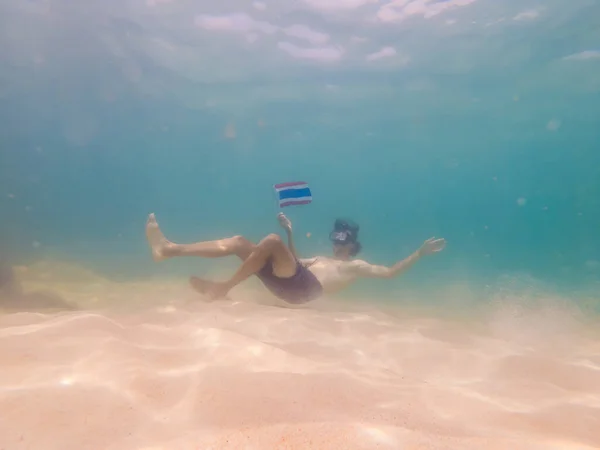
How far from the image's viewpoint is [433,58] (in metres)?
23.6

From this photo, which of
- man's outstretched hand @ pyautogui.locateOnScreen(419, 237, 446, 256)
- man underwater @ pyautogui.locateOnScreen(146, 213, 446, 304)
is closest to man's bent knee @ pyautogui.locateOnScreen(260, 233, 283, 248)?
man underwater @ pyautogui.locateOnScreen(146, 213, 446, 304)

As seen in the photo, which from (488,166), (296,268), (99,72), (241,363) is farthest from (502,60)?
(488,166)

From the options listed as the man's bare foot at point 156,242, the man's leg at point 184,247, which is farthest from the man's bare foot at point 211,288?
the man's bare foot at point 156,242

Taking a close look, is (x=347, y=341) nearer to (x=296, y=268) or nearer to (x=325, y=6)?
(x=296, y=268)

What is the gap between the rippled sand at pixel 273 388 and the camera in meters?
2.38

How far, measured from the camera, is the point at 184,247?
659 centimetres

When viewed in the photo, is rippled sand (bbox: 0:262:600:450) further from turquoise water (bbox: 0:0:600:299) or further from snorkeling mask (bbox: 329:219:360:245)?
turquoise water (bbox: 0:0:600:299)

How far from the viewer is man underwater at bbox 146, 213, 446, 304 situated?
21.8 ft

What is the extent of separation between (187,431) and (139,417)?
15.5 inches

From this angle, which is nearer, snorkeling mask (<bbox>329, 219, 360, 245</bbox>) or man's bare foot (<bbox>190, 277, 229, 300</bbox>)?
man's bare foot (<bbox>190, 277, 229, 300</bbox>)

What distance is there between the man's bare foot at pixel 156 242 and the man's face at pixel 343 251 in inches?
137

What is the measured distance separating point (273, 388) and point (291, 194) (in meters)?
4.84

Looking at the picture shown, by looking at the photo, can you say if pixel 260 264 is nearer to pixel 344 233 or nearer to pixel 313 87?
pixel 344 233

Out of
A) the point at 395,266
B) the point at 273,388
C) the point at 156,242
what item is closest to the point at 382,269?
the point at 395,266
